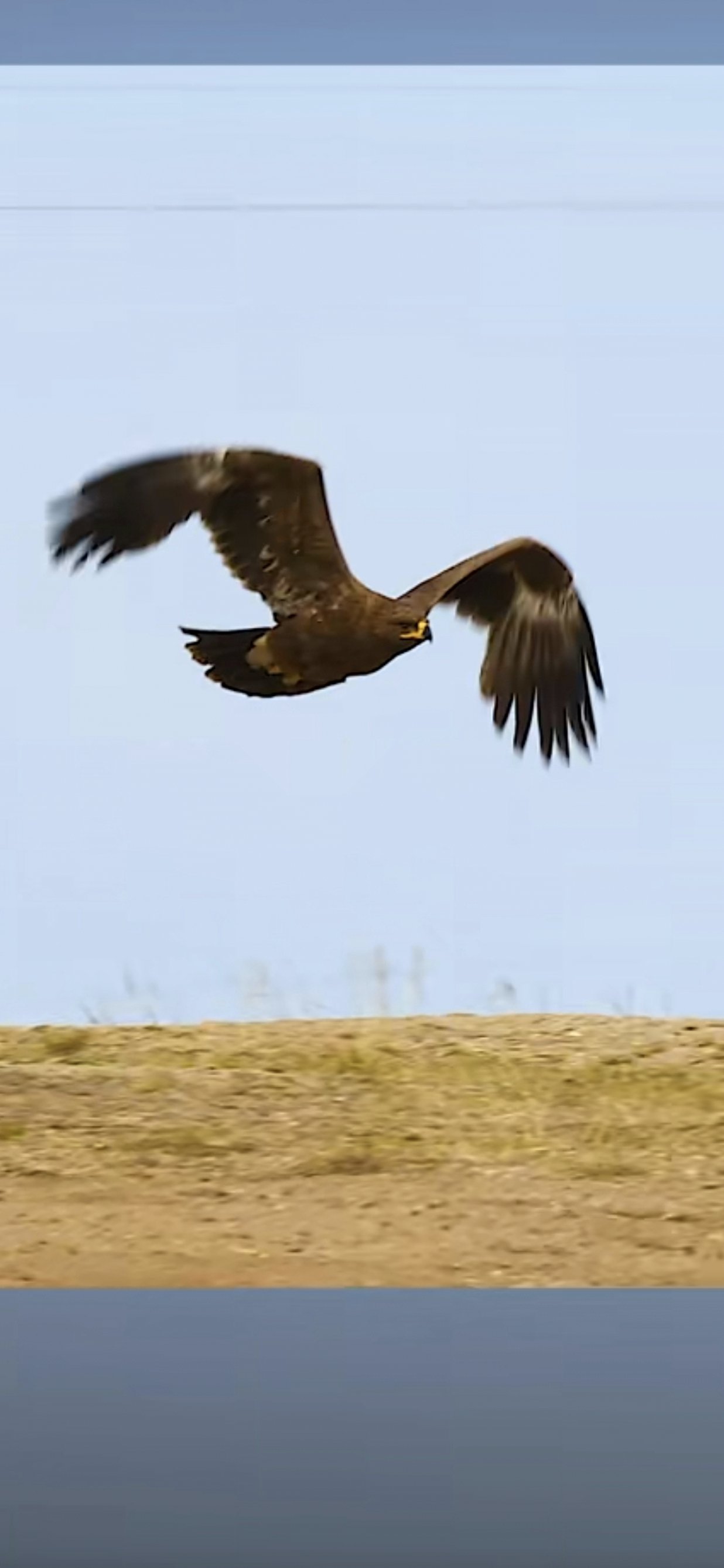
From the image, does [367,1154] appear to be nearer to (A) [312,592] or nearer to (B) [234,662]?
(B) [234,662]

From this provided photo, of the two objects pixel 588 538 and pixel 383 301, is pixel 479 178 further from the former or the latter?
pixel 588 538

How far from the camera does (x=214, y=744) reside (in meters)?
4.75

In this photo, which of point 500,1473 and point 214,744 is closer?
point 500,1473

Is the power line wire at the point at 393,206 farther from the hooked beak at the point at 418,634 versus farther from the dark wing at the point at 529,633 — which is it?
the hooked beak at the point at 418,634

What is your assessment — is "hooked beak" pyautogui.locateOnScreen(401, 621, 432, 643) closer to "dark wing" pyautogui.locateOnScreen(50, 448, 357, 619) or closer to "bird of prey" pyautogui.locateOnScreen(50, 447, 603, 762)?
"bird of prey" pyautogui.locateOnScreen(50, 447, 603, 762)

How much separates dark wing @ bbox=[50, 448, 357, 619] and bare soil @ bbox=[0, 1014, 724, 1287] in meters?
0.85

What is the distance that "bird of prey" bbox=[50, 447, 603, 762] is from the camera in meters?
4.48

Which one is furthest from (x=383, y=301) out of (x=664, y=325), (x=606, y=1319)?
(x=606, y=1319)

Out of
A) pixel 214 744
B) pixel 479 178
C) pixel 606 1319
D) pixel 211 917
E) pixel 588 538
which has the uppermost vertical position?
pixel 479 178

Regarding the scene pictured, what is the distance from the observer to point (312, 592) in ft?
15.0

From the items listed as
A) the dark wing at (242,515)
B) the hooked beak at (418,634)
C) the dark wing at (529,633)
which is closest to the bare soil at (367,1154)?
the dark wing at (529,633)

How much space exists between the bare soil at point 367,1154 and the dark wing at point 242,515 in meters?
0.85

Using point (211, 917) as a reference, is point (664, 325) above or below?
above

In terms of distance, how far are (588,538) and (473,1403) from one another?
5.72 feet
